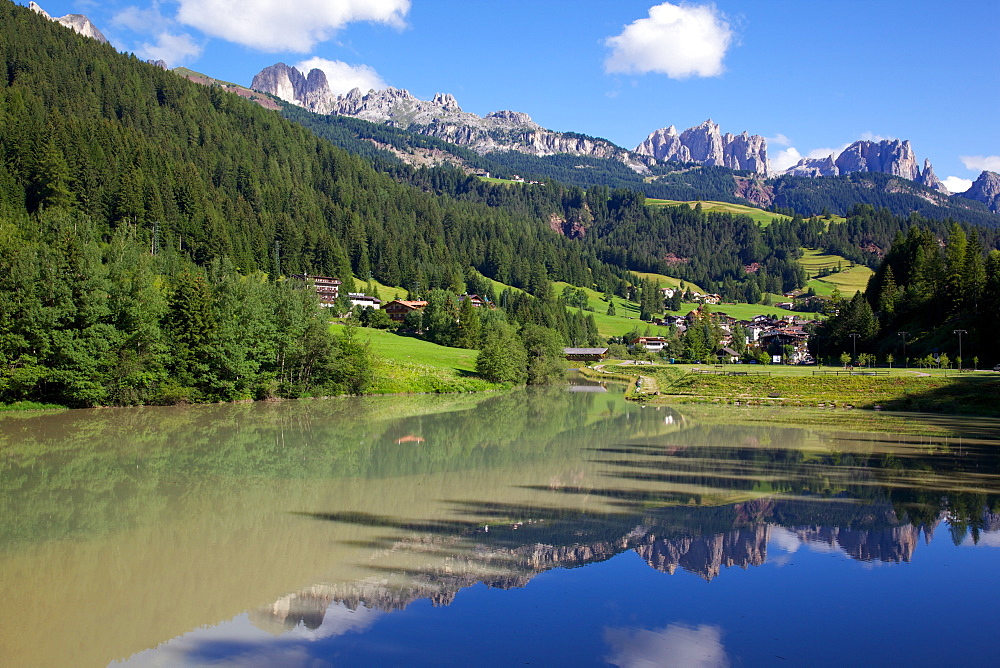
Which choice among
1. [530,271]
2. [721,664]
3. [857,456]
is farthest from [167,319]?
[530,271]

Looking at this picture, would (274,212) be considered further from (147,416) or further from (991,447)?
(991,447)

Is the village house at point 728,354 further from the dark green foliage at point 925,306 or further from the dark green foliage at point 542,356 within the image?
the dark green foliage at point 542,356

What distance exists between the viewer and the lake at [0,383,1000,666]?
1088cm

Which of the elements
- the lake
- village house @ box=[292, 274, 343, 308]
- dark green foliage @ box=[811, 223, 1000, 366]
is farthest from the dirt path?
village house @ box=[292, 274, 343, 308]

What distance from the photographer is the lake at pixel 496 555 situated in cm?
1088

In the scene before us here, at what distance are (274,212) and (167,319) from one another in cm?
8533

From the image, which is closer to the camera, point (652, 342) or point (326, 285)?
point (326, 285)

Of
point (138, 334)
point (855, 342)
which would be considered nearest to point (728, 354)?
point (855, 342)

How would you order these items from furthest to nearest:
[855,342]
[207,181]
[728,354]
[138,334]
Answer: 1. [207,181]
2. [728,354]
3. [855,342]
4. [138,334]

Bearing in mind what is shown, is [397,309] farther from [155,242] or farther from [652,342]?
[652,342]

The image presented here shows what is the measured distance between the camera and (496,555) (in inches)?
590

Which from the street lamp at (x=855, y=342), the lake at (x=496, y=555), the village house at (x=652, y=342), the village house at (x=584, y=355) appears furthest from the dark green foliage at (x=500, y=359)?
the village house at (x=652, y=342)

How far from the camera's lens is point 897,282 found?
94625mm

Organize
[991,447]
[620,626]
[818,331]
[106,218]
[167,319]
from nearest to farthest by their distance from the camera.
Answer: [620,626], [991,447], [167,319], [106,218], [818,331]
